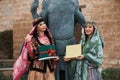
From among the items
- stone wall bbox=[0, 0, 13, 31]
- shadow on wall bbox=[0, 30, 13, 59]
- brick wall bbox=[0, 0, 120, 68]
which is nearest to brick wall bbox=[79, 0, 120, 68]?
brick wall bbox=[0, 0, 120, 68]

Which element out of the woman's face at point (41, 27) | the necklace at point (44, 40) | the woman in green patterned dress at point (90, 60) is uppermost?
the woman's face at point (41, 27)

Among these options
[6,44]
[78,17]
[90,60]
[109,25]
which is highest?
[78,17]

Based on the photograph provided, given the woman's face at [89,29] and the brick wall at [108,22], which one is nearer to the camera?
the woman's face at [89,29]

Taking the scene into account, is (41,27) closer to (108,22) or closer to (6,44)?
(108,22)

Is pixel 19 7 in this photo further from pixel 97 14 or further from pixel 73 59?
pixel 73 59

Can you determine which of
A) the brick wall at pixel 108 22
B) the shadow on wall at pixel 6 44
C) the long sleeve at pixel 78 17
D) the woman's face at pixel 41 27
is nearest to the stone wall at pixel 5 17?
the shadow on wall at pixel 6 44

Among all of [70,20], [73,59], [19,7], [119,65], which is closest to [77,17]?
[70,20]

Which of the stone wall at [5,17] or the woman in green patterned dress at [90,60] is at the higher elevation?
the stone wall at [5,17]

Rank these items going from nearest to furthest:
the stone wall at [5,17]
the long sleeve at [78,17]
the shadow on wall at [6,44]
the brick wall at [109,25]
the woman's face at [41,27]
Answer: the woman's face at [41,27]
the long sleeve at [78,17]
the brick wall at [109,25]
the shadow on wall at [6,44]
the stone wall at [5,17]

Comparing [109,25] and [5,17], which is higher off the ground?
[5,17]

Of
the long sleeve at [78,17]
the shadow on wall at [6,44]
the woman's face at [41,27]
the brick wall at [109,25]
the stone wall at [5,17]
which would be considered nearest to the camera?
the woman's face at [41,27]

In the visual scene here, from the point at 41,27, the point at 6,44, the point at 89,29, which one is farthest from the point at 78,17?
the point at 6,44

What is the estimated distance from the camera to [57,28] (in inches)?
202

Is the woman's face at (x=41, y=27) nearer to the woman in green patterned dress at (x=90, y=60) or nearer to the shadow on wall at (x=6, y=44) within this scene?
the woman in green patterned dress at (x=90, y=60)
